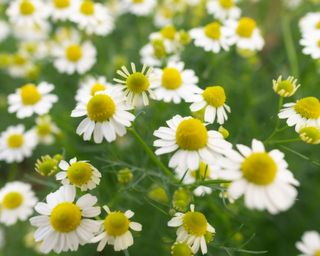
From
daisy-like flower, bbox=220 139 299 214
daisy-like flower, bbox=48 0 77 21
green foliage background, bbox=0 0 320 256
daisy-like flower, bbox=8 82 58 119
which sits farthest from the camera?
daisy-like flower, bbox=48 0 77 21

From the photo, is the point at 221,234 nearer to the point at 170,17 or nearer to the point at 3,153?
the point at 3,153

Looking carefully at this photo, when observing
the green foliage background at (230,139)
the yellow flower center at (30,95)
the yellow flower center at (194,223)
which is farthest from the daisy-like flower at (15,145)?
the yellow flower center at (194,223)

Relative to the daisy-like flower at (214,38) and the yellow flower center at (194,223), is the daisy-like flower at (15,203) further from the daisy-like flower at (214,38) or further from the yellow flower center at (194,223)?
the daisy-like flower at (214,38)

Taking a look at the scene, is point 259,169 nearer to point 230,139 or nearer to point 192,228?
point 192,228

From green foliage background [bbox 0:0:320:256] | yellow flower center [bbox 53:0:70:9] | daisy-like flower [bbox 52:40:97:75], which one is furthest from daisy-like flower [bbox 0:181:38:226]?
yellow flower center [bbox 53:0:70:9]

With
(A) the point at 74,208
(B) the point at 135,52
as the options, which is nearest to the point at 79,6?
(B) the point at 135,52

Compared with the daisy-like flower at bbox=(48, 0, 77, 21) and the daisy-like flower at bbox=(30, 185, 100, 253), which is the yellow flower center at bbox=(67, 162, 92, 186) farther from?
the daisy-like flower at bbox=(48, 0, 77, 21)
